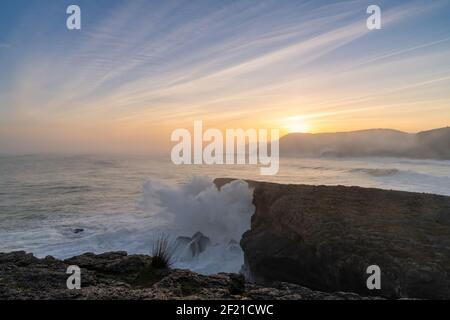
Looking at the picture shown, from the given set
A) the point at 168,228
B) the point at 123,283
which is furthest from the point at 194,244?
the point at 123,283

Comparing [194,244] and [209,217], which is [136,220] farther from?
[194,244]

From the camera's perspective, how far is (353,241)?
9.08 meters

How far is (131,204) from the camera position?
32469 mm

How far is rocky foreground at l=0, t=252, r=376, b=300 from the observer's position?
12.6 feet

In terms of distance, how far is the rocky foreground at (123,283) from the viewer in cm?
383

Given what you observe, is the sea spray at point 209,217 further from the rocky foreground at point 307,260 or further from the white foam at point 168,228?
the rocky foreground at point 307,260

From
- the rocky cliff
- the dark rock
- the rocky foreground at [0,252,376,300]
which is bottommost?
the dark rock

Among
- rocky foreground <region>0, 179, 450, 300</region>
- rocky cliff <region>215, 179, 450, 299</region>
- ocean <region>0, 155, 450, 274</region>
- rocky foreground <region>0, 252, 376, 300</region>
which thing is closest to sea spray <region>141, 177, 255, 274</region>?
ocean <region>0, 155, 450, 274</region>

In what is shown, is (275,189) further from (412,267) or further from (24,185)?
(24,185)

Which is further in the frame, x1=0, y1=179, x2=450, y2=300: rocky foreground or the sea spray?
the sea spray

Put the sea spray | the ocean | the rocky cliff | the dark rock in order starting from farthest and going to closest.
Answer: the ocean, the dark rock, the sea spray, the rocky cliff

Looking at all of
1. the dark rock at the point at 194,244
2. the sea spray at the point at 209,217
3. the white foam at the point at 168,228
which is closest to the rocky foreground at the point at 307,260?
the sea spray at the point at 209,217

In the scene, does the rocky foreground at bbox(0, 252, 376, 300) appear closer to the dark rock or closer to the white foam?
the white foam

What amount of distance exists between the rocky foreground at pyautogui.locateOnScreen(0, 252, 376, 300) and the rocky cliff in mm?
4251
